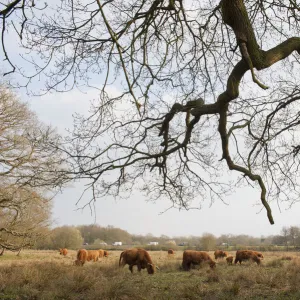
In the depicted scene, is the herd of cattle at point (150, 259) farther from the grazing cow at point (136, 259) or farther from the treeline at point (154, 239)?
the treeline at point (154, 239)

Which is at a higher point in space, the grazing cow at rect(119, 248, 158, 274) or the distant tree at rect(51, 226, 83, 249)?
the distant tree at rect(51, 226, 83, 249)

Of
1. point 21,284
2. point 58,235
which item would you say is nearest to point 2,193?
point 21,284

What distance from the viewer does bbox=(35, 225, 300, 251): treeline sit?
50688 mm

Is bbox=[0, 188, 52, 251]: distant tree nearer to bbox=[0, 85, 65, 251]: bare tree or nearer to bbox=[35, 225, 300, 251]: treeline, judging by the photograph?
bbox=[0, 85, 65, 251]: bare tree

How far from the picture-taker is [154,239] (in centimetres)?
8444

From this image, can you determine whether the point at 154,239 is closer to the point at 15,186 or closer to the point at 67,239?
the point at 67,239

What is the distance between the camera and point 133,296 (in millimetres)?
9227

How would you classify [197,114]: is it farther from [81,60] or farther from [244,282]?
[244,282]

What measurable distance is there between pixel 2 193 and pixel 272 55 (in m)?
13.4

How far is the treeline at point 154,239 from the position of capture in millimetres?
50688

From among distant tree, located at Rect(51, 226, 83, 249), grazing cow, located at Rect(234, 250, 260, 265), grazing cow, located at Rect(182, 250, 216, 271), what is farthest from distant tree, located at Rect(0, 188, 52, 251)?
distant tree, located at Rect(51, 226, 83, 249)

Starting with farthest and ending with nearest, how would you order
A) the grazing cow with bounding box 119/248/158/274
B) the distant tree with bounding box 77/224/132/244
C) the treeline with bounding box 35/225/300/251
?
1. the distant tree with bounding box 77/224/132/244
2. the treeline with bounding box 35/225/300/251
3. the grazing cow with bounding box 119/248/158/274

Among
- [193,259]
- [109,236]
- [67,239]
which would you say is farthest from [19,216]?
[109,236]

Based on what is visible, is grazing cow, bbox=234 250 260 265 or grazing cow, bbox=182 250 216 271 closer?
grazing cow, bbox=182 250 216 271
